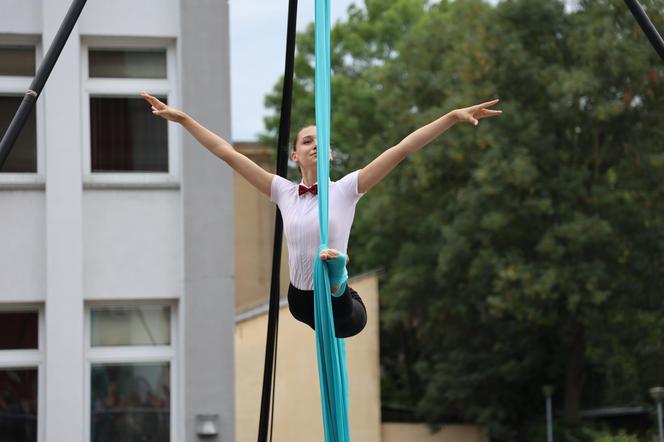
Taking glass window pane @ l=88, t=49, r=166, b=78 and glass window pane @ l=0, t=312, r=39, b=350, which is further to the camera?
glass window pane @ l=88, t=49, r=166, b=78

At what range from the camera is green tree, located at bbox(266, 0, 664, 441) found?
78.7ft

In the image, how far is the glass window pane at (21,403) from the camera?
12.4m

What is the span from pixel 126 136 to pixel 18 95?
108 centimetres

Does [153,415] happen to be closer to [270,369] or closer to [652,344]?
[270,369]

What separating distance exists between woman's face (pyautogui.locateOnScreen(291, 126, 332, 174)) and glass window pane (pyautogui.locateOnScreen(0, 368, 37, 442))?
7.10 m

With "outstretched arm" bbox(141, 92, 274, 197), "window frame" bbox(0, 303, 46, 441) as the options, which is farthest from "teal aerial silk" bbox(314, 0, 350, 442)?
"window frame" bbox(0, 303, 46, 441)

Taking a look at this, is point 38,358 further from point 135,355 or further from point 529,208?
point 529,208

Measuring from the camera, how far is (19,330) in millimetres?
12383

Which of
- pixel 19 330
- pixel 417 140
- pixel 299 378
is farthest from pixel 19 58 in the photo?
pixel 299 378

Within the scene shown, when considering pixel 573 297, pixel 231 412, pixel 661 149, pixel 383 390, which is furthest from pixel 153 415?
pixel 383 390

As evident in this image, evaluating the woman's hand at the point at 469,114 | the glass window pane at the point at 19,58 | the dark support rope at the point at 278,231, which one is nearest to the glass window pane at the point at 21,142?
the glass window pane at the point at 19,58

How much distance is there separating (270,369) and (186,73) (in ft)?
18.0

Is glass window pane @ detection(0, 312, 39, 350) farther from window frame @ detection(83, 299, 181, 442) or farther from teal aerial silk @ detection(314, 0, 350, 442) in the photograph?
teal aerial silk @ detection(314, 0, 350, 442)

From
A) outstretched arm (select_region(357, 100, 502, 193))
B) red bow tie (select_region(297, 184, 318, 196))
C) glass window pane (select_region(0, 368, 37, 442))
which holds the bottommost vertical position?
glass window pane (select_region(0, 368, 37, 442))
